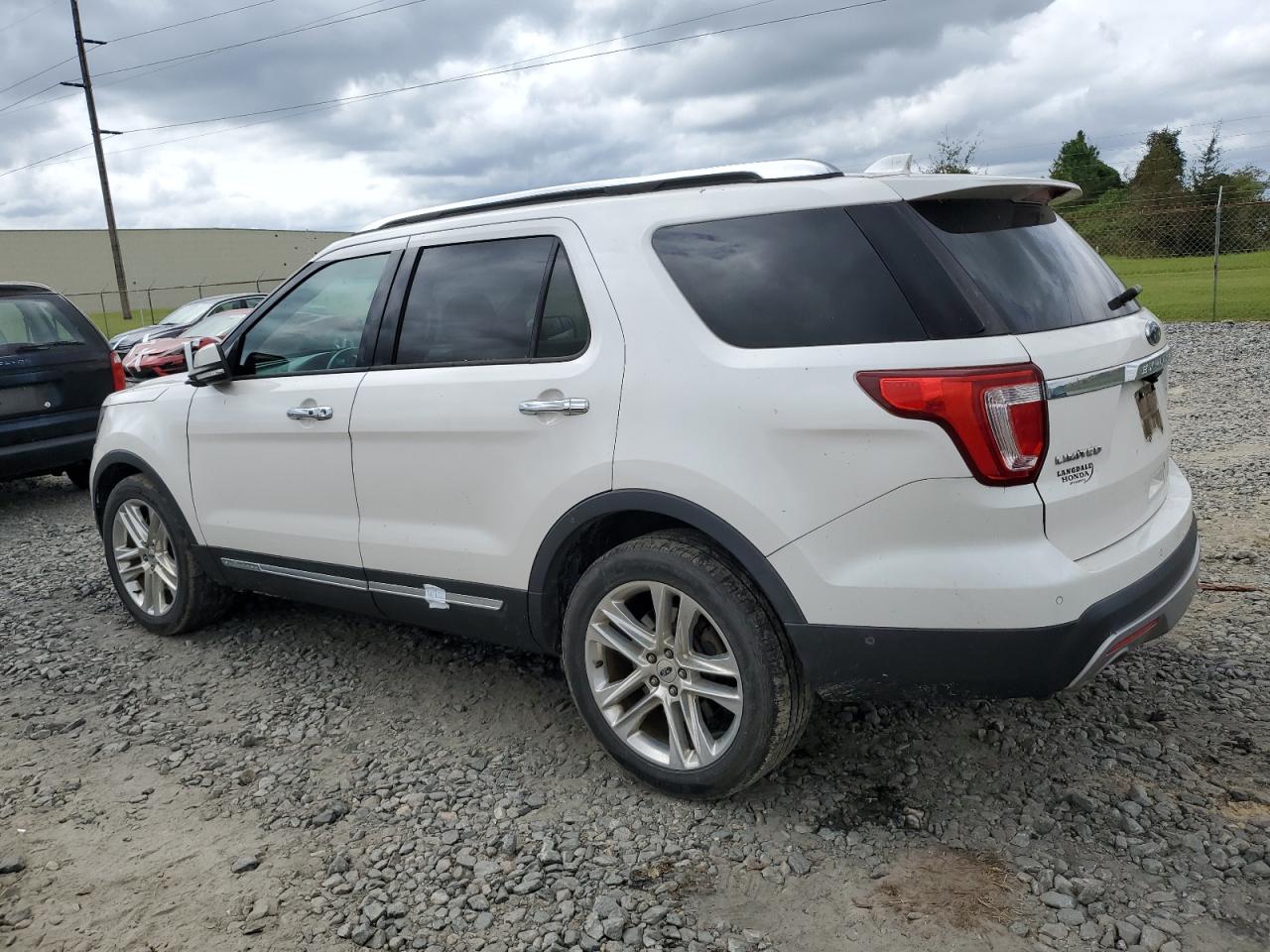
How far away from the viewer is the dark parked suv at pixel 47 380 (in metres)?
7.82

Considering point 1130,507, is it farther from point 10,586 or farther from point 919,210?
point 10,586

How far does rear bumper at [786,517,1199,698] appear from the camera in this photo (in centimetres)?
263

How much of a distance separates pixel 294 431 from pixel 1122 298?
3121 mm

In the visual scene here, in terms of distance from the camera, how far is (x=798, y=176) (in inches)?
118

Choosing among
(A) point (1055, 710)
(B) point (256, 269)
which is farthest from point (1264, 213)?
(B) point (256, 269)

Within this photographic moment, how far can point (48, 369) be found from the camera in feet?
26.3

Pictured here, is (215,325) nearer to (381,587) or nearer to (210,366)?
(210,366)

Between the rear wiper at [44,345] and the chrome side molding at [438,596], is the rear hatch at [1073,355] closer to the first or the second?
the chrome side molding at [438,596]

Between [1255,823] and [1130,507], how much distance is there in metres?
0.99

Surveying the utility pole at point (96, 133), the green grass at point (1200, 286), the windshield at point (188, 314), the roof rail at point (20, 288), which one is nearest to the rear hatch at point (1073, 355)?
the roof rail at point (20, 288)

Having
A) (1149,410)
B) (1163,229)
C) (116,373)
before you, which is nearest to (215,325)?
(116,373)

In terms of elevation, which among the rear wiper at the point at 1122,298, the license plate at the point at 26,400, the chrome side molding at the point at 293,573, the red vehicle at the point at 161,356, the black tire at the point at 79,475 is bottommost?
the black tire at the point at 79,475

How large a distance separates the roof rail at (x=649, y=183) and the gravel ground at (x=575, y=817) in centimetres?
195

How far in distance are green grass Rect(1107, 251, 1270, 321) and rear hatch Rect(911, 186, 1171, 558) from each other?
12685 mm
